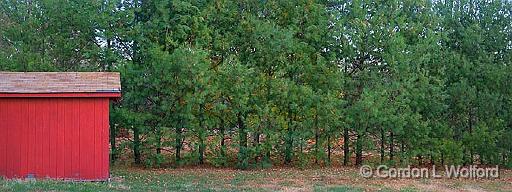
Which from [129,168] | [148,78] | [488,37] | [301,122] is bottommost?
[129,168]

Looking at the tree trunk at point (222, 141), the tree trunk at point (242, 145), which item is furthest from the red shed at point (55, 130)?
the tree trunk at point (242, 145)

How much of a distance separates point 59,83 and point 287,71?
6.79 m

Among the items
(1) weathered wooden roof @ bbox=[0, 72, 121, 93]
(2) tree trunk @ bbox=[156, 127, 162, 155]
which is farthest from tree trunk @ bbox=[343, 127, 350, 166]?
(1) weathered wooden roof @ bbox=[0, 72, 121, 93]

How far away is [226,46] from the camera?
653 inches

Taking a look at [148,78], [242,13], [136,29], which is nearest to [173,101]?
[148,78]

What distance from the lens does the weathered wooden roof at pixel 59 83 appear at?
11.5 m

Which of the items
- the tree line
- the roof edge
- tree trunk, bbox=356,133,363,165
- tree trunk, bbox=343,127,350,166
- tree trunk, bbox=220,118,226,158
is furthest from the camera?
tree trunk, bbox=343,127,350,166

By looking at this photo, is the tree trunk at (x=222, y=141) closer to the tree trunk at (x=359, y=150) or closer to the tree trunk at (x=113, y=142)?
the tree trunk at (x=113, y=142)

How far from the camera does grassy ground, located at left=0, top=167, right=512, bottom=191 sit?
426 inches

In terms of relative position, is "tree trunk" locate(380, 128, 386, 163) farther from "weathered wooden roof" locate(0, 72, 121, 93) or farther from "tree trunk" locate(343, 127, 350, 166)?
"weathered wooden roof" locate(0, 72, 121, 93)

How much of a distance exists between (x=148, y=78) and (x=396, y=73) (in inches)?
261

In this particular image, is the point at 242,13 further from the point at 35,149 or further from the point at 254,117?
the point at 35,149

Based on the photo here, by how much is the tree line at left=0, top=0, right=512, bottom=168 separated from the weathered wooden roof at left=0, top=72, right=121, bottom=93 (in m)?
3.06

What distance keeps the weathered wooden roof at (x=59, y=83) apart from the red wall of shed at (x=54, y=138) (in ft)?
0.70
